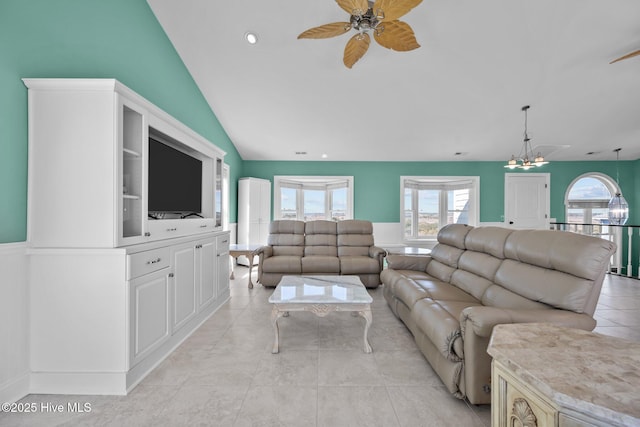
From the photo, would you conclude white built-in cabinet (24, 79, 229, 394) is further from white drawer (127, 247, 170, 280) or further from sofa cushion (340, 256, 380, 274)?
sofa cushion (340, 256, 380, 274)

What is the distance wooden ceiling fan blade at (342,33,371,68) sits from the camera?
2.12 metres

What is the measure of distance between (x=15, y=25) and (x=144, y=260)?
1.75m

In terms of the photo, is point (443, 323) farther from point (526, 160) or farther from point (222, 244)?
point (526, 160)

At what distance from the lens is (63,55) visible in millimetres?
1930

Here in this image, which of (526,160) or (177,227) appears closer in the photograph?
(177,227)

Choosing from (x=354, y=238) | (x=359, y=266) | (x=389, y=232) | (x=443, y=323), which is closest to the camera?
(x=443, y=323)

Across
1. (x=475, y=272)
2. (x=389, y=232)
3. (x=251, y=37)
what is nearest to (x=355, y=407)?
(x=475, y=272)

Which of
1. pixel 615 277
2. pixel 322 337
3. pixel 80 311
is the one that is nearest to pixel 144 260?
pixel 80 311

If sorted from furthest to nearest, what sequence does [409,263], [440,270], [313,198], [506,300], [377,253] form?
1. [313,198]
2. [377,253]
3. [409,263]
4. [440,270]
5. [506,300]

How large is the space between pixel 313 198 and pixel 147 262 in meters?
4.95

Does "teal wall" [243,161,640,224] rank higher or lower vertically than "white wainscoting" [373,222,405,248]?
higher

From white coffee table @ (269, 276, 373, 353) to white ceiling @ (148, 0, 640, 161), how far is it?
2.80 meters

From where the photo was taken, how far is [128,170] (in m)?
1.95

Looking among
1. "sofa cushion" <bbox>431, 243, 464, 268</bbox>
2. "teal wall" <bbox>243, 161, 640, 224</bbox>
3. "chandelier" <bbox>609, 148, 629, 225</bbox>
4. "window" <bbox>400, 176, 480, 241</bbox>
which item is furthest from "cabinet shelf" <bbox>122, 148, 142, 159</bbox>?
"chandelier" <bbox>609, 148, 629, 225</bbox>
